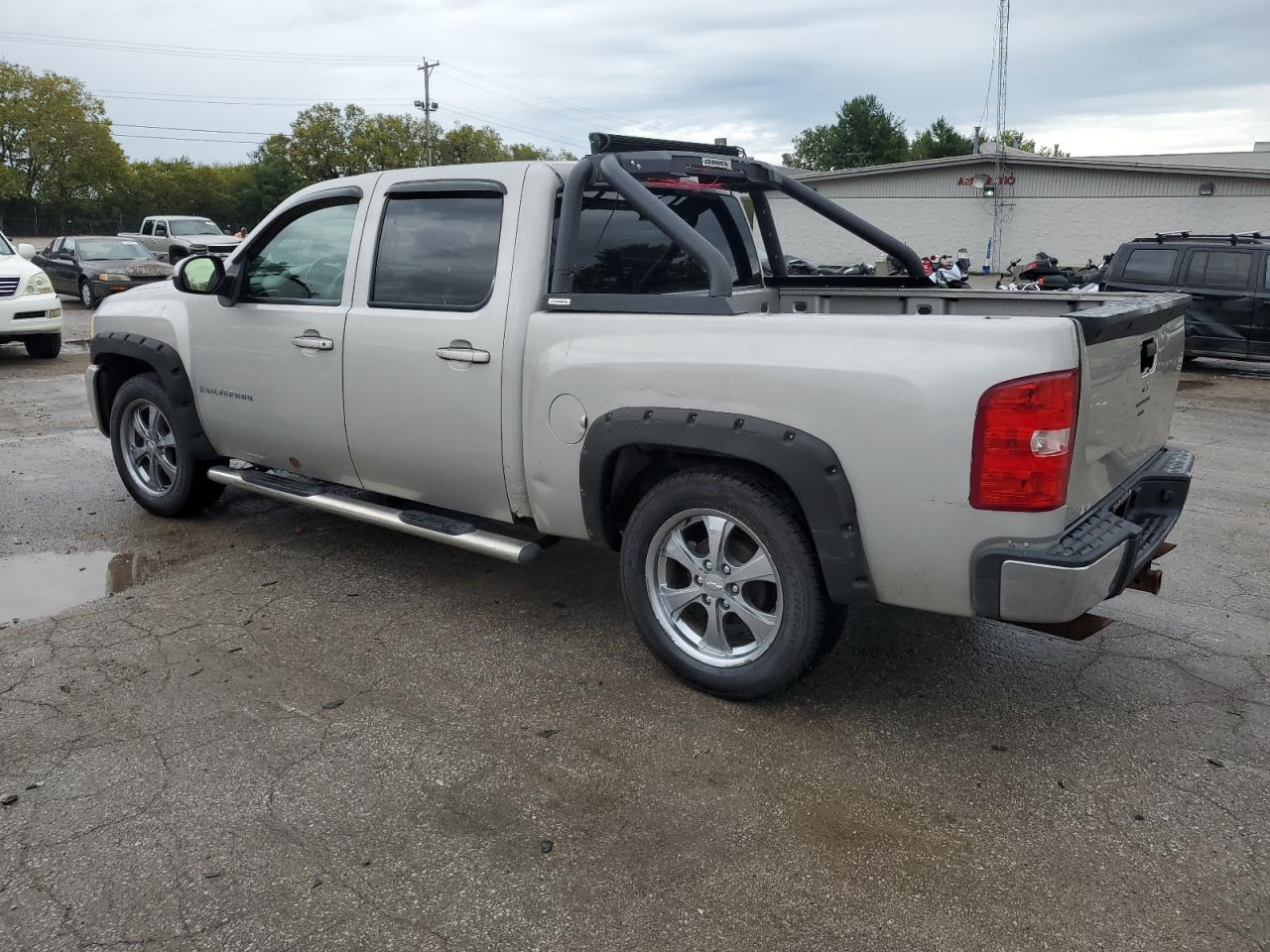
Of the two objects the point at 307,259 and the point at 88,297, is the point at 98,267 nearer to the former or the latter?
the point at 88,297

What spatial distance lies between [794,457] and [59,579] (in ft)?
13.0

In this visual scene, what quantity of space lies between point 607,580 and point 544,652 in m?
0.92

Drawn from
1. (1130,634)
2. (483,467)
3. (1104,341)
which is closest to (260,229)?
(483,467)

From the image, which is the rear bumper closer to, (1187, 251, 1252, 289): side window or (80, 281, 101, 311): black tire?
(1187, 251, 1252, 289): side window

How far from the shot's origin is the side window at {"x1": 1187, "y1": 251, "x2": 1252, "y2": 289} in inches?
509

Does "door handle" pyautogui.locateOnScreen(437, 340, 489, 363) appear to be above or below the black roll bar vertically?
below

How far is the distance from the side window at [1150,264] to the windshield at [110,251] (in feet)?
58.3

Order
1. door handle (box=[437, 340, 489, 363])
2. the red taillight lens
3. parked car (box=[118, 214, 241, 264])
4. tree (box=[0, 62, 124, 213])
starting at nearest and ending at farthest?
the red taillight lens, door handle (box=[437, 340, 489, 363]), parked car (box=[118, 214, 241, 264]), tree (box=[0, 62, 124, 213])

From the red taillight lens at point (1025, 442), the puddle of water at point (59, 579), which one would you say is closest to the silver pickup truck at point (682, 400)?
the red taillight lens at point (1025, 442)

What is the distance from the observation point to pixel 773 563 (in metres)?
3.46

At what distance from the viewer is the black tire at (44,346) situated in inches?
534

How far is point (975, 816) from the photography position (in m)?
3.03

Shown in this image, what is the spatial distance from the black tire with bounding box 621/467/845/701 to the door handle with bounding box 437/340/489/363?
930mm

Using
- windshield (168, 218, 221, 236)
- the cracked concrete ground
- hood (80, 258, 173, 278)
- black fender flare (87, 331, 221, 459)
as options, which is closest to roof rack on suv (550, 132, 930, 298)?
the cracked concrete ground
